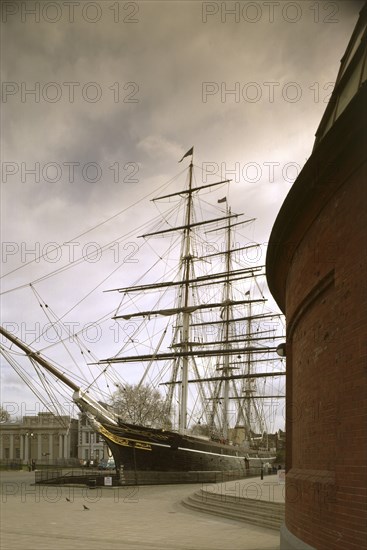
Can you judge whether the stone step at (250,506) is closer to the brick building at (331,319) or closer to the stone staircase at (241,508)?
the stone staircase at (241,508)

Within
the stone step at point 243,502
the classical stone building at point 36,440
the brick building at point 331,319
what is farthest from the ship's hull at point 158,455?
the classical stone building at point 36,440

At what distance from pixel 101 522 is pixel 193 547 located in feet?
16.5

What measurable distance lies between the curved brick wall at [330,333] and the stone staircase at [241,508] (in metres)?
7.08

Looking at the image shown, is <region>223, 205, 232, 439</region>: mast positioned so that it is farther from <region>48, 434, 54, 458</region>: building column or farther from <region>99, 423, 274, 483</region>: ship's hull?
<region>48, 434, 54, 458</region>: building column

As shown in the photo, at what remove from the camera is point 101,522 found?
1630cm

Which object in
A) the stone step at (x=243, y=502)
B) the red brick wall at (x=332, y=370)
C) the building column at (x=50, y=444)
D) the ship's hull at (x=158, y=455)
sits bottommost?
the building column at (x=50, y=444)

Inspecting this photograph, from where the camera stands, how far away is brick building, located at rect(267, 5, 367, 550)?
19.7 feet

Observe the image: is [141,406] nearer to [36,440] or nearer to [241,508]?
[241,508]

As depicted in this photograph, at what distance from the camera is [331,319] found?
24.2 ft

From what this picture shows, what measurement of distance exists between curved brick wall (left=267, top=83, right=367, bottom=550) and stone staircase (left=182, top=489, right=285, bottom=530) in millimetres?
7084

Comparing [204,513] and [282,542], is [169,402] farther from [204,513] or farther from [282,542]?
[282,542]

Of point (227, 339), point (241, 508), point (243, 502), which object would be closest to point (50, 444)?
point (227, 339)

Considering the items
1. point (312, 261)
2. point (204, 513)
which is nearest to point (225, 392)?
point (204, 513)

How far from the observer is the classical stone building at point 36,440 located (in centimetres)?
9581
